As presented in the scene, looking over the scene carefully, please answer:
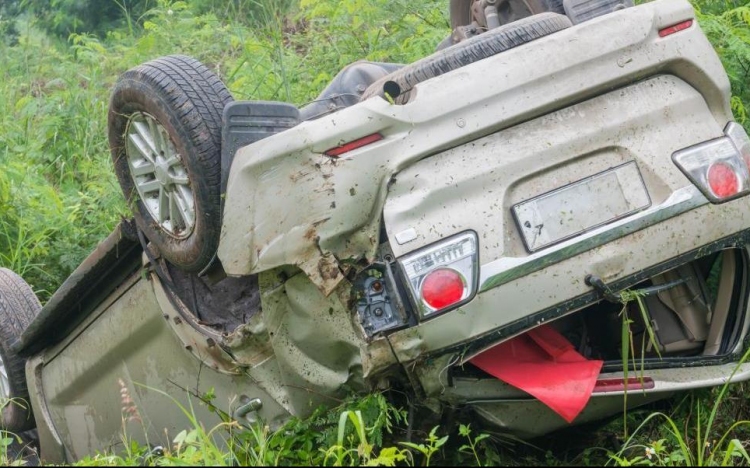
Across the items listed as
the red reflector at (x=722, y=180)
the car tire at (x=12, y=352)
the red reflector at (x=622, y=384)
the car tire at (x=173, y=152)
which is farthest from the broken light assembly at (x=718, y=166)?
the car tire at (x=12, y=352)

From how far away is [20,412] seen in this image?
5.24m

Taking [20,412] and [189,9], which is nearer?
[20,412]

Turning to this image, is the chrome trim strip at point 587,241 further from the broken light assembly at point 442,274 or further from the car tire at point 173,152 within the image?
the car tire at point 173,152

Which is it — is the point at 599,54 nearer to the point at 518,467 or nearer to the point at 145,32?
the point at 518,467

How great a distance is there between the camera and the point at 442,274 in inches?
121

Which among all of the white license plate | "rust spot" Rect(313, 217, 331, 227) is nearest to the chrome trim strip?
the white license plate

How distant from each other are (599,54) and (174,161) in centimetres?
143

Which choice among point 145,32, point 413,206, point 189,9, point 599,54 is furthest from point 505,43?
point 145,32

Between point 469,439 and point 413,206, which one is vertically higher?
point 413,206

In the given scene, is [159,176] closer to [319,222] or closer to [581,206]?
[319,222]

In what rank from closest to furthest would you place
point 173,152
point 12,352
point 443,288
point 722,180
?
point 443,288
point 722,180
point 173,152
point 12,352

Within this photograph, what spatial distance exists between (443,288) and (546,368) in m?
0.48

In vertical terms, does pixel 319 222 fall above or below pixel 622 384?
above

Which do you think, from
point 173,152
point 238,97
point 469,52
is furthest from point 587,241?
point 238,97
